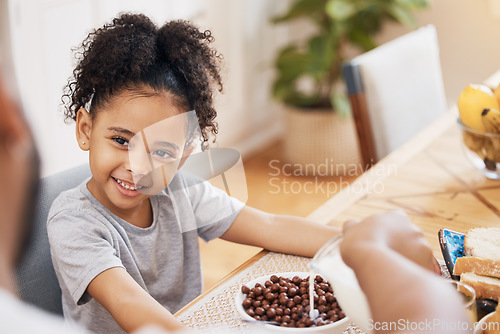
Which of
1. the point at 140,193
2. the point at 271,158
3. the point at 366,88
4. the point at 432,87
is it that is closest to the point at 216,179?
the point at 140,193

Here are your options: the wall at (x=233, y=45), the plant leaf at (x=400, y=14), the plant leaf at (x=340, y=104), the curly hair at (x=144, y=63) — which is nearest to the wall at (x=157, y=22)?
the wall at (x=233, y=45)

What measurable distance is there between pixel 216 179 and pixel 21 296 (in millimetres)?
350

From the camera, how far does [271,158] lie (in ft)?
9.84

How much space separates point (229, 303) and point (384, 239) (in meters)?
0.30

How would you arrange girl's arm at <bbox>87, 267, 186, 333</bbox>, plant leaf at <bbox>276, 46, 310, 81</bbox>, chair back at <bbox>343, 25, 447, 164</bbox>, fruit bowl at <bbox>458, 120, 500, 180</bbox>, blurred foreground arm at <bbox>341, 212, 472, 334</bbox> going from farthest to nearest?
plant leaf at <bbox>276, 46, 310, 81</bbox> < chair back at <bbox>343, 25, 447, 164</bbox> < fruit bowl at <bbox>458, 120, 500, 180</bbox> < girl's arm at <bbox>87, 267, 186, 333</bbox> < blurred foreground arm at <bbox>341, 212, 472, 334</bbox>

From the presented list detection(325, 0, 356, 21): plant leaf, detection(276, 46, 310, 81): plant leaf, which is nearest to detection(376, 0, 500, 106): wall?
detection(325, 0, 356, 21): plant leaf

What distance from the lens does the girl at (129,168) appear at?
2.72 feet

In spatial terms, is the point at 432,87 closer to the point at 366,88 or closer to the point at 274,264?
the point at 366,88

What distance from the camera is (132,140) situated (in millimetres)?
836

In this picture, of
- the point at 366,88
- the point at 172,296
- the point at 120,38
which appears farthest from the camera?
the point at 366,88

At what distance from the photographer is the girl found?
2.72 ft

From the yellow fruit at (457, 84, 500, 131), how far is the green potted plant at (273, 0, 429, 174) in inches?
58.1

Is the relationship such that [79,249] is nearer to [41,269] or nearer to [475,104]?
[41,269]

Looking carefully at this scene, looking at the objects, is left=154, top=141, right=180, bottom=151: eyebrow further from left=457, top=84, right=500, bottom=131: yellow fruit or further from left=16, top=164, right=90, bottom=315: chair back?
left=457, top=84, right=500, bottom=131: yellow fruit
